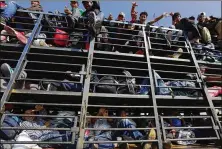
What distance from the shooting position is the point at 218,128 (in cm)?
445

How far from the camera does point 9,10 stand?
16.9ft

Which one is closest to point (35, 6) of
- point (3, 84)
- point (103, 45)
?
point (103, 45)

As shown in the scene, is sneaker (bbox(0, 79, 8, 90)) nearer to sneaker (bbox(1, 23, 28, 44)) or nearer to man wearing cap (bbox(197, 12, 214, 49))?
sneaker (bbox(1, 23, 28, 44))

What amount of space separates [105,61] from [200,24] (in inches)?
129

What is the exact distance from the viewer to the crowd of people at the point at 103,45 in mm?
4020

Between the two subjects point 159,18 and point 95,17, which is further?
point 159,18

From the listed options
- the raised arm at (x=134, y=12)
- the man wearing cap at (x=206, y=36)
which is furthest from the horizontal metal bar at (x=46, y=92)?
the man wearing cap at (x=206, y=36)

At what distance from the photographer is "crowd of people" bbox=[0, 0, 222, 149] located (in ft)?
13.2

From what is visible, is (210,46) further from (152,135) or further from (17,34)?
(17,34)

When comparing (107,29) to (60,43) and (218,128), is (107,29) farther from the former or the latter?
(218,128)

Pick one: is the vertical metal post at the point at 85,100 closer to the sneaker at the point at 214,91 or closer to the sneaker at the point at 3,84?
the sneaker at the point at 3,84

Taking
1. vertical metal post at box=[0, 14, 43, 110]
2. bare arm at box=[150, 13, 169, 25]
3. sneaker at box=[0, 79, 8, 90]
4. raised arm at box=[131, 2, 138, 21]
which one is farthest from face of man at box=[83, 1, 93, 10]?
sneaker at box=[0, 79, 8, 90]

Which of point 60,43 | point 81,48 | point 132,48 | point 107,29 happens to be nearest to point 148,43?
point 132,48

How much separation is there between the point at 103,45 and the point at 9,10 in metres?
2.29
